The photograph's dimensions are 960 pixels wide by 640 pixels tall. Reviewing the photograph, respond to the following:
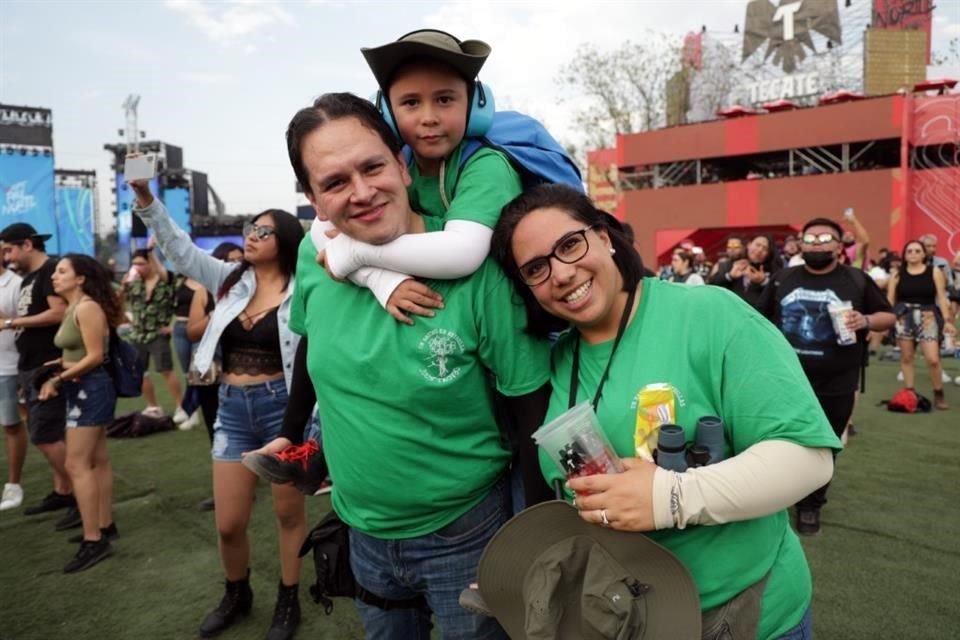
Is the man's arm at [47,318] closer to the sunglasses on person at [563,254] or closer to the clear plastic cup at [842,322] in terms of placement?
the sunglasses on person at [563,254]

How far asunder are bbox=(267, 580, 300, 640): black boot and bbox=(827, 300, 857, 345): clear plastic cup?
136 inches

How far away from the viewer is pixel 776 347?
1364mm

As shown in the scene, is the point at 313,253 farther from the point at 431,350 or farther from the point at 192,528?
the point at 192,528

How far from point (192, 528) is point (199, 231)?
2532 centimetres

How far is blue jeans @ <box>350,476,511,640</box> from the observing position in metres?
1.71

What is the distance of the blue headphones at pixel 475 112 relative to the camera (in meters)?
1.74

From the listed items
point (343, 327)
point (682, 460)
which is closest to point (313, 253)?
point (343, 327)

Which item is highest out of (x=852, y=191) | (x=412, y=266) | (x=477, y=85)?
(x=852, y=191)

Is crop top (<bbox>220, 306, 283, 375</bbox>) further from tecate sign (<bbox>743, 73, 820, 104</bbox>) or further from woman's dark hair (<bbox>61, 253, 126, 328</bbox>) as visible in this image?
tecate sign (<bbox>743, 73, 820, 104</bbox>)

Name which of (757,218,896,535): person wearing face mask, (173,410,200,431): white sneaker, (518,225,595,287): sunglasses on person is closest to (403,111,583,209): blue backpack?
(518,225,595,287): sunglasses on person

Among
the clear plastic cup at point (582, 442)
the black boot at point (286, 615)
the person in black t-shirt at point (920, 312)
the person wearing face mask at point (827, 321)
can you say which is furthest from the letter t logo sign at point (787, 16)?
the clear plastic cup at point (582, 442)

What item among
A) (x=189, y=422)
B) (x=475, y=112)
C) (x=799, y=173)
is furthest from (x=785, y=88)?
(x=475, y=112)

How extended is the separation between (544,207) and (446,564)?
932 millimetres

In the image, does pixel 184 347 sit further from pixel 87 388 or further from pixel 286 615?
pixel 286 615
